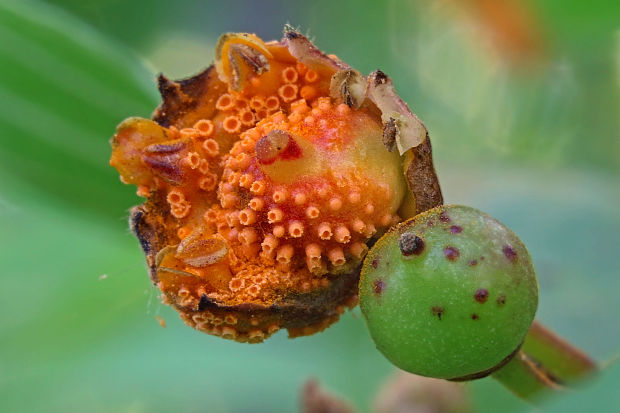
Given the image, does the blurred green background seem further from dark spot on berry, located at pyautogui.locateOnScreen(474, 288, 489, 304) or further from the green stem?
dark spot on berry, located at pyautogui.locateOnScreen(474, 288, 489, 304)

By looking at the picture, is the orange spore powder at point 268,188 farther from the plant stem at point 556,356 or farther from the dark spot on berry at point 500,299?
the plant stem at point 556,356

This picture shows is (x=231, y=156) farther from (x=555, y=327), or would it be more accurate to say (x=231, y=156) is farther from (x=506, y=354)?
(x=555, y=327)

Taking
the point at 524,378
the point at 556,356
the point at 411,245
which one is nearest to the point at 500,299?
the point at 411,245

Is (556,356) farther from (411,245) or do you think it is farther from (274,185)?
(274,185)

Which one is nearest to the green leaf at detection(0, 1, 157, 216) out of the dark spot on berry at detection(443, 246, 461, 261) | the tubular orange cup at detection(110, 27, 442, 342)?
the tubular orange cup at detection(110, 27, 442, 342)

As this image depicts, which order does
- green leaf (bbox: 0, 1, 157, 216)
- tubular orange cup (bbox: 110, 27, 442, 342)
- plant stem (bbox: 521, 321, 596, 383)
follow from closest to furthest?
tubular orange cup (bbox: 110, 27, 442, 342) < plant stem (bbox: 521, 321, 596, 383) < green leaf (bbox: 0, 1, 157, 216)

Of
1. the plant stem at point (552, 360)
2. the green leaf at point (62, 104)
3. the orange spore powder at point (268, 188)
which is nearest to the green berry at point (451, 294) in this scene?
the orange spore powder at point (268, 188)

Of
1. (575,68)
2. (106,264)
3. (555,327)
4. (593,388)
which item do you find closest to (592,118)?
(575,68)
